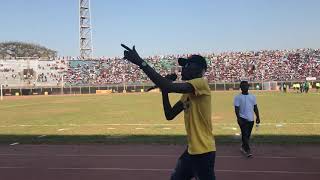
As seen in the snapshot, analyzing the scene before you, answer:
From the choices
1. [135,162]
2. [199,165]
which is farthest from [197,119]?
[135,162]

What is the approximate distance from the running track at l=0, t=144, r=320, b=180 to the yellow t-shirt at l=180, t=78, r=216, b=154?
14.8ft

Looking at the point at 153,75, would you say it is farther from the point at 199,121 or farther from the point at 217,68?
the point at 217,68

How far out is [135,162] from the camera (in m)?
11.2

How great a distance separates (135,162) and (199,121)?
6410 mm

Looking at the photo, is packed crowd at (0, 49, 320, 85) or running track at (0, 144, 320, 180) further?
packed crowd at (0, 49, 320, 85)

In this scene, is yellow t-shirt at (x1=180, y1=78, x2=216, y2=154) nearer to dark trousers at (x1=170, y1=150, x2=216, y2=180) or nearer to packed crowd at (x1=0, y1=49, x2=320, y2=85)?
dark trousers at (x1=170, y1=150, x2=216, y2=180)

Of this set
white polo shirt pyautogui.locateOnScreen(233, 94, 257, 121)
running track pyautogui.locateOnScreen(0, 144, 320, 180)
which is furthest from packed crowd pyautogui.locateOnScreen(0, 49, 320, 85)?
white polo shirt pyautogui.locateOnScreen(233, 94, 257, 121)

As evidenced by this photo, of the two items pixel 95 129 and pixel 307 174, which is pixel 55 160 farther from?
pixel 95 129

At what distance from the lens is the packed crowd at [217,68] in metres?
78.6

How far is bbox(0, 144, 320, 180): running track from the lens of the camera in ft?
31.8

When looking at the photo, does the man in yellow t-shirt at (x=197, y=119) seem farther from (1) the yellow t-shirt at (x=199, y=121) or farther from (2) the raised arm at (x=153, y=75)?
(2) the raised arm at (x=153, y=75)

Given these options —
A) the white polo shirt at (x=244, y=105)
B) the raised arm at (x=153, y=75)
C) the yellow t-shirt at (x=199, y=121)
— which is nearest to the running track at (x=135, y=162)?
the white polo shirt at (x=244, y=105)

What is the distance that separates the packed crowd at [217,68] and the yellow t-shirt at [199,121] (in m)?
72.0

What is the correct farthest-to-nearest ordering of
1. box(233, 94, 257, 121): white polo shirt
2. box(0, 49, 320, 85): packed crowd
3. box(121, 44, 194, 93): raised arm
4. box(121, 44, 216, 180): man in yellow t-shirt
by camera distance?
box(0, 49, 320, 85): packed crowd, box(233, 94, 257, 121): white polo shirt, box(121, 44, 216, 180): man in yellow t-shirt, box(121, 44, 194, 93): raised arm
